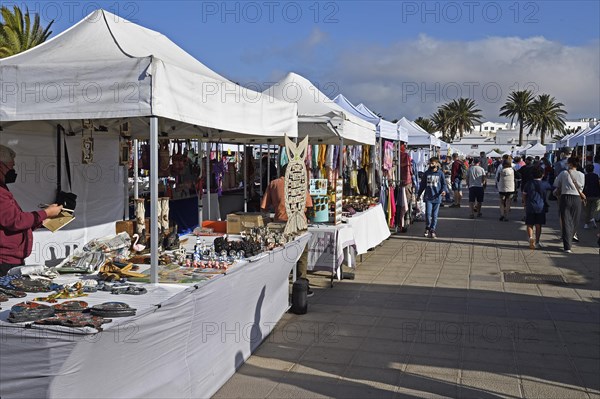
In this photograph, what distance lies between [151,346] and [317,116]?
6.01 metres

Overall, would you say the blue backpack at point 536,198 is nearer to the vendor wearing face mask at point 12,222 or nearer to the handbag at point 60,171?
the handbag at point 60,171

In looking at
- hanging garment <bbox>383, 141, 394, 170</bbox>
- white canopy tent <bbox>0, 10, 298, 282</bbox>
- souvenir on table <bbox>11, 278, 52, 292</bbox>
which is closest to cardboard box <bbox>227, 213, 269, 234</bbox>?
white canopy tent <bbox>0, 10, 298, 282</bbox>

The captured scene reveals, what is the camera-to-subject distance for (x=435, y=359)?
5.01 m

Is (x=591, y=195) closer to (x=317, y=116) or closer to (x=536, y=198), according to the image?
(x=536, y=198)

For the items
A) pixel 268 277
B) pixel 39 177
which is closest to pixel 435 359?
pixel 268 277

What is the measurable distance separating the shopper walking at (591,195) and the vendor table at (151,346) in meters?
10.5

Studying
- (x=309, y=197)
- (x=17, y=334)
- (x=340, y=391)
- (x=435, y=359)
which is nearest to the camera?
(x=17, y=334)

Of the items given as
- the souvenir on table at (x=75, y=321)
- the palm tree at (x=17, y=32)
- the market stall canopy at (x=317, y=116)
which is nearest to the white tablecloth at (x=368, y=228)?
the market stall canopy at (x=317, y=116)

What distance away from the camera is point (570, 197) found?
34.1ft

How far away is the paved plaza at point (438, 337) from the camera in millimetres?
4438

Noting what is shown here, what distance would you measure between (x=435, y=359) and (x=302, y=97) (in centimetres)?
561

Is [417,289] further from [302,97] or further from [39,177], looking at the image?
[39,177]

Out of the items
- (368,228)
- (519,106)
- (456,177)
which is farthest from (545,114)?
(368,228)

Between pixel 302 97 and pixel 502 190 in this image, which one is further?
pixel 502 190
